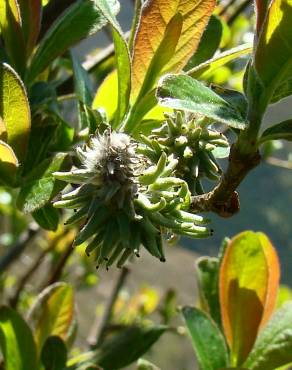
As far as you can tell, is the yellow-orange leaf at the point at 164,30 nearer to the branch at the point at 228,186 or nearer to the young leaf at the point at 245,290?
the branch at the point at 228,186

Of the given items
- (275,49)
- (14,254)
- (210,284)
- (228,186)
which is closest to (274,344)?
(210,284)

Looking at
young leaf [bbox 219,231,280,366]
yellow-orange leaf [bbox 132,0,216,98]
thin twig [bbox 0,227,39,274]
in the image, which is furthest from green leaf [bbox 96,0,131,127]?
thin twig [bbox 0,227,39,274]

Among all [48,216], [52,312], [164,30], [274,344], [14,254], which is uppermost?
[164,30]

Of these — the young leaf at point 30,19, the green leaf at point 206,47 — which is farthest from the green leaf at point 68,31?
the green leaf at point 206,47

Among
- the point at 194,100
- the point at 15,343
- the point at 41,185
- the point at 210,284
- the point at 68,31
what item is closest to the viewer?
the point at 194,100

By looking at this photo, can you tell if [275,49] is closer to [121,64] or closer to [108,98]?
[121,64]
